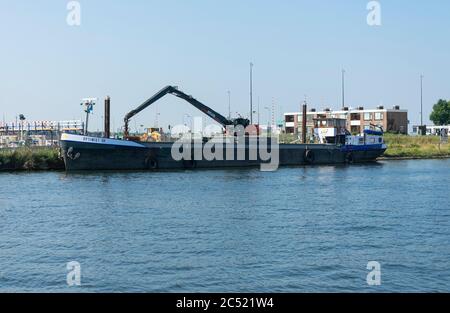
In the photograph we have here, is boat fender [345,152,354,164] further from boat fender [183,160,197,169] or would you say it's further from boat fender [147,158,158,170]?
boat fender [147,158,158,170]

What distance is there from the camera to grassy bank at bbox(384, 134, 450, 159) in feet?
379

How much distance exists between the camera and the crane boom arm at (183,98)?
8112 cm

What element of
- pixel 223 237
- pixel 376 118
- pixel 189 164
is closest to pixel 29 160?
pixel 189 164

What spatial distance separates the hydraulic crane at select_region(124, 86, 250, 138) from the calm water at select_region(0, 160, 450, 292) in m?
30.4

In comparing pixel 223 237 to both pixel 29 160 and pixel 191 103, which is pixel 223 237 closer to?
pixel 29 160

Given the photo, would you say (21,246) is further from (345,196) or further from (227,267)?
(345,196)

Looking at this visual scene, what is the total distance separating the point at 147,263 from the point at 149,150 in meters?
51.4

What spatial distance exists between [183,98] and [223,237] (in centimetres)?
5814

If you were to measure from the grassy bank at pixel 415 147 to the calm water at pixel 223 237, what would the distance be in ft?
217

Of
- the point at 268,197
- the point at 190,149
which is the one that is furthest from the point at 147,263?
the point at 190,149

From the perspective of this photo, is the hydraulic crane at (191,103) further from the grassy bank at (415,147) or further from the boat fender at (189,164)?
the grassy bank at (415,147)

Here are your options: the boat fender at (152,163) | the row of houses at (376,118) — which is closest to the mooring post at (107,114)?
the boat fender at (152,163)

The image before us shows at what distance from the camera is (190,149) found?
77250mm

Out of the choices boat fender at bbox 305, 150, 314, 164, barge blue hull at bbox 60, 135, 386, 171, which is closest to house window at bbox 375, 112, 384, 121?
barge blue hull at bbox 60, 135, 386, 171
